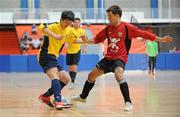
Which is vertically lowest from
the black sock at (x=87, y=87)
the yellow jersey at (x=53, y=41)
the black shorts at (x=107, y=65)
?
the black sock at (x=87, y=87)

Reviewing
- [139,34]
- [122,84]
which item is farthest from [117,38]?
[122,84]

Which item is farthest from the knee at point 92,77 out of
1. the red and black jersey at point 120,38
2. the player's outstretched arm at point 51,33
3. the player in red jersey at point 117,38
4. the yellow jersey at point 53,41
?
the player's outstretched arm at point 51,33

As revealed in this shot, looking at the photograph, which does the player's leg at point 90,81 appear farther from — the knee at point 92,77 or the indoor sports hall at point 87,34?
the indoor sports hall at point 87,34

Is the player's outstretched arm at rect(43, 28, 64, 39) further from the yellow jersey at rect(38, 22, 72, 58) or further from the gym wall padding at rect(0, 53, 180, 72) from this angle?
the gym wall padding at rect(0, 53, 180, 72)

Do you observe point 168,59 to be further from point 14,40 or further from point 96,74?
point 96,74

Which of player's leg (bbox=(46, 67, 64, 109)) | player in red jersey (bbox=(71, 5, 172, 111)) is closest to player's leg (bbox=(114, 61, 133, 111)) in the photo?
player in red jersey (bbox=(71, 5, 172, 111))

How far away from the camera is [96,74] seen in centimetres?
898

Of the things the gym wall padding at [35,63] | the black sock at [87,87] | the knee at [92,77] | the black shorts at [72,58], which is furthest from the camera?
the gym wall padding at [35,63]

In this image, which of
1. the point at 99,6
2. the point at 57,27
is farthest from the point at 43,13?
the point at 57,27

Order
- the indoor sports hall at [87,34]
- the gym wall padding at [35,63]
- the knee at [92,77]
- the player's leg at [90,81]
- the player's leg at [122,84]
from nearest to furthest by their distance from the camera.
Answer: the player's leg at [122,84] < the player's leg at [90,81] < the knee at [92,77] < the indoor sports hall at [87,34] < the gym wall padding at [35,63]

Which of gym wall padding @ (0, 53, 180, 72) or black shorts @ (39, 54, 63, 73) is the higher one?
black shorts @ (39, 54, 63, 73)

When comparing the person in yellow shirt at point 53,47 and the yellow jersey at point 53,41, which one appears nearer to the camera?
the person in yellow shirt at point 53,47

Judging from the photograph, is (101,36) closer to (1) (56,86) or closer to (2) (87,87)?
(2) (87,87)

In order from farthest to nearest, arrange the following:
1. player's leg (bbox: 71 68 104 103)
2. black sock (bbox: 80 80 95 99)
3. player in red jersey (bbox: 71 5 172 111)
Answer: black sock (bbox: 80 80 95 99)
player's leg (bbox: 71 68 104 103)
player in red jersey (bbox: 71 5 172 111)
